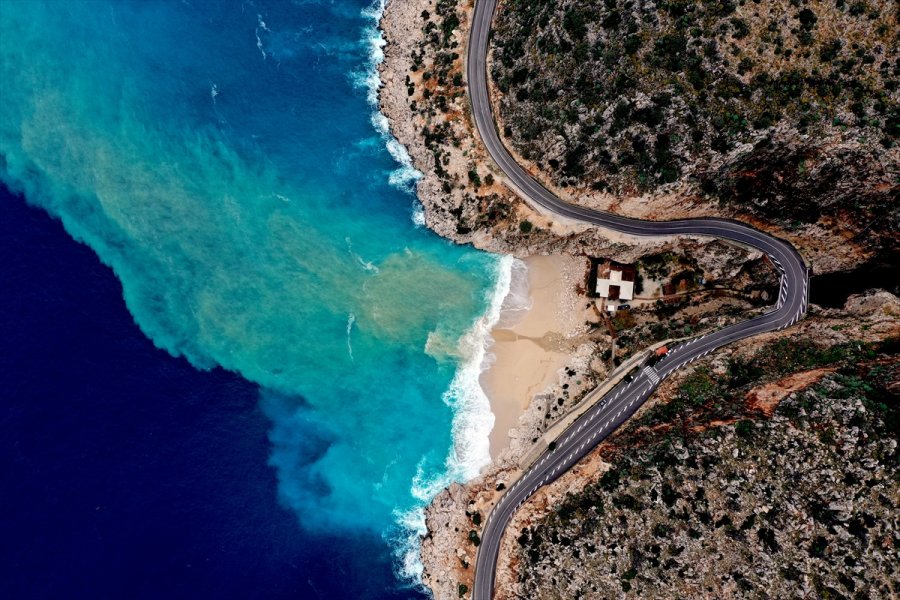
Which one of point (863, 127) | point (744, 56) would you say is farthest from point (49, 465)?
point (863, 127)

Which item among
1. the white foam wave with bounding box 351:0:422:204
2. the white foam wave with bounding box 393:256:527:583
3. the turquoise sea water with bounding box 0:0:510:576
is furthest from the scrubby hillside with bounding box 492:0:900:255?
the turquoise sea water with bounding box 0:0:510:576

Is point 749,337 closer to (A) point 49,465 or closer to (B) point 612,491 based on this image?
(B) point 612,491

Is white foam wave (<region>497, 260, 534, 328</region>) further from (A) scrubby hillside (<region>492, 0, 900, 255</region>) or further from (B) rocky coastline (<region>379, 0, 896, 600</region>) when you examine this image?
(A) scrubby hillside (<region>492, 0, 900, 255</region>)

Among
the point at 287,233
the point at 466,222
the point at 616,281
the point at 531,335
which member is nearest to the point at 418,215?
the point at 466,222

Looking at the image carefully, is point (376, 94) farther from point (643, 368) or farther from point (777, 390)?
point (777, 390)

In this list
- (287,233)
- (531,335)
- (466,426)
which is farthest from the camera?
(287,233)
